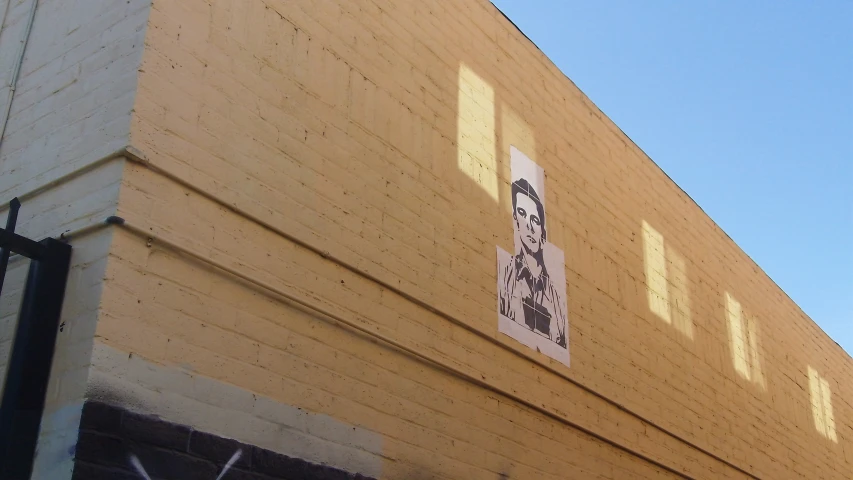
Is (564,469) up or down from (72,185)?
down

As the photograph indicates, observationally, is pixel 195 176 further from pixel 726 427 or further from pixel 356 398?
pixel 726 427

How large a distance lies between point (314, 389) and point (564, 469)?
3.28 meters

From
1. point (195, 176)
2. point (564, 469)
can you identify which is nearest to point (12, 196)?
point (195, 176)

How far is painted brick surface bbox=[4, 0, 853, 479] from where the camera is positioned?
596 centimetres

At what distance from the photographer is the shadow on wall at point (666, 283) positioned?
37.5 ft

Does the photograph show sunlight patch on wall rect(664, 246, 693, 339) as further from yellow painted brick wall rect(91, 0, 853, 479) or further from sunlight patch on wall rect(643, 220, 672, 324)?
sunlight patch on wall rect(643, 220, 672, 324)

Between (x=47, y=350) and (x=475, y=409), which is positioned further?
(x=475, y=409)

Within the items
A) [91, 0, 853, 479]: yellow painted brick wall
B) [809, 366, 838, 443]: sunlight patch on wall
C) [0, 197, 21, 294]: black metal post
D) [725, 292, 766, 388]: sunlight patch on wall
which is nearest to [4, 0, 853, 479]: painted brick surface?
[91, 0, 853, 479]: yellow painted brick wall

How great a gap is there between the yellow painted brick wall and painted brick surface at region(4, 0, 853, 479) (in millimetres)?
20

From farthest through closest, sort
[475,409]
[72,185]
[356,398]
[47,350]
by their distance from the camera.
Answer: [475,409]
[356,398]
[72,185]
[47,350]

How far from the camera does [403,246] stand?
7.63 m

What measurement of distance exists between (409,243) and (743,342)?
25.2 ft

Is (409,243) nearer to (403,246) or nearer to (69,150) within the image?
(403,246)

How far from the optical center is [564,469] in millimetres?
8797
